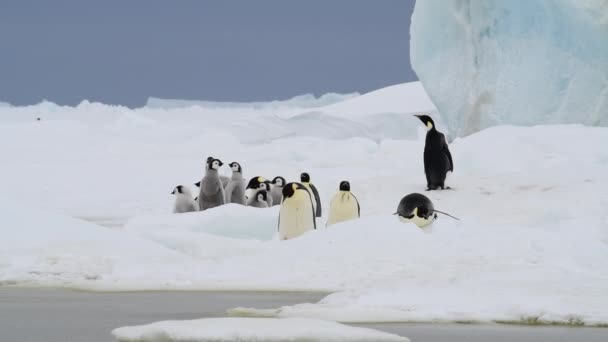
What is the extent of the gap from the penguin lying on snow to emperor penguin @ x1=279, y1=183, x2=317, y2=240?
0.77m

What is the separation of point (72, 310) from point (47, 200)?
11843 millimetres

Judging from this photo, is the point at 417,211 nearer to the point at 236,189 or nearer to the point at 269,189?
the point at 269,189

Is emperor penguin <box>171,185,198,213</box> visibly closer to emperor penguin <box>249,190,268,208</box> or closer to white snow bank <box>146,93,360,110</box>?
emperor penguin <box>249,190,268,208</box>

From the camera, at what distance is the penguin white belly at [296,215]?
8.16 m

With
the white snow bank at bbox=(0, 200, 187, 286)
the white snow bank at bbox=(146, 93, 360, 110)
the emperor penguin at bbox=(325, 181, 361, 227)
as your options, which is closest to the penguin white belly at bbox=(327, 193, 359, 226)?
the emperor penguin at bbox=(325, 181, 361, 227)

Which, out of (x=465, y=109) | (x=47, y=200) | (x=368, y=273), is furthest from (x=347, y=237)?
(x=465, y=109)

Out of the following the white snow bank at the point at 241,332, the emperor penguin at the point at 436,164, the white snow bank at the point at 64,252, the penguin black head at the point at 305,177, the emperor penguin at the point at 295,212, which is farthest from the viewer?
the emperor penguin at the point at 436,164

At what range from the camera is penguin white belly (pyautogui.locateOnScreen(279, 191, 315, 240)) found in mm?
8164

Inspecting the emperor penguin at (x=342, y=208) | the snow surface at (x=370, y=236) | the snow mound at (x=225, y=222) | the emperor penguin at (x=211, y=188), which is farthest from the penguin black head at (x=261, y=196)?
the emperor penguin at (x=342, y=208)

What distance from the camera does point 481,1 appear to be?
1723 centimetres

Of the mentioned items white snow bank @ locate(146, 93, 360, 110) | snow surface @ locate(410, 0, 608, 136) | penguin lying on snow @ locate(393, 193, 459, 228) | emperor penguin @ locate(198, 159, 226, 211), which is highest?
white snow bank @ locate(146, 93, 360, 110)

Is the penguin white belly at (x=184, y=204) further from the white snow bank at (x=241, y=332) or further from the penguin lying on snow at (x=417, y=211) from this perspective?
the white snow bank at (x=241, y=332)

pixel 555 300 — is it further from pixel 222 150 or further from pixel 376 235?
pixel 222 150

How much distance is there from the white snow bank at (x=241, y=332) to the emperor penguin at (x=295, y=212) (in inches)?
182
